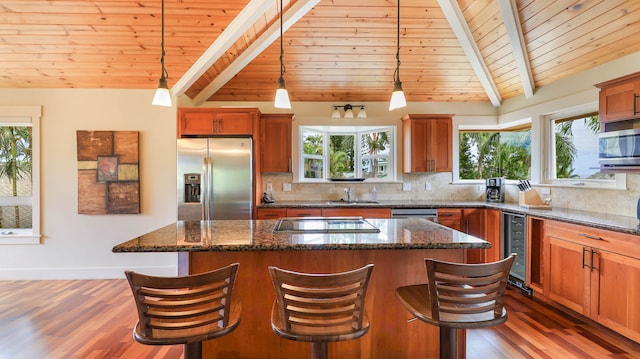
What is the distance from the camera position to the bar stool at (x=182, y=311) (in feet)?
4.28

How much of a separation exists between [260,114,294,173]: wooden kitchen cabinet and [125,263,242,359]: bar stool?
2874 mm

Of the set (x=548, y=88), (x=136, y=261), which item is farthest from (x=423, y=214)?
(x=136, y=261)

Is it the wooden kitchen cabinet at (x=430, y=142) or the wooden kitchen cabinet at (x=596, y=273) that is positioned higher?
the wooden kitchen cabinet at (x=430, y=142)

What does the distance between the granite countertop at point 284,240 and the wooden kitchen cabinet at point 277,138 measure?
2.10m

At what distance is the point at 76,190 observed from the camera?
12.7ft

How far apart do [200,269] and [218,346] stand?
51 cm

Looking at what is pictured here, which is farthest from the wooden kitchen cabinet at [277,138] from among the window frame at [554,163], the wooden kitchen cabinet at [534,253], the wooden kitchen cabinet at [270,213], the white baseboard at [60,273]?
the window frame at [554,163]

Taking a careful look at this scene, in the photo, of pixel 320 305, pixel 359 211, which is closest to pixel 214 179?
pixel 359 211

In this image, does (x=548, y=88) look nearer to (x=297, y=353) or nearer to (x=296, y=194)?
(x=296, y=194)

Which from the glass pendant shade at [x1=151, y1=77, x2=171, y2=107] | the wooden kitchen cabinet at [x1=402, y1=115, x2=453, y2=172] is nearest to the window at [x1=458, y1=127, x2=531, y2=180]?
the wooden kitchen cabinet at [x1=402, y1=115, x2=453, y2=172]

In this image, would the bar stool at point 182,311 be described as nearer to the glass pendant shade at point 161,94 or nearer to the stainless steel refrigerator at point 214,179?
the glass pendant shade at point 161,94

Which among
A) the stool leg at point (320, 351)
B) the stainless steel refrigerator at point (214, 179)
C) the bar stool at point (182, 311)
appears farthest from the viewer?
the stainless steel refrigerator at point (214, 179)

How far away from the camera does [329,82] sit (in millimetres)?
4258

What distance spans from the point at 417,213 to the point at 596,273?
1.80m
